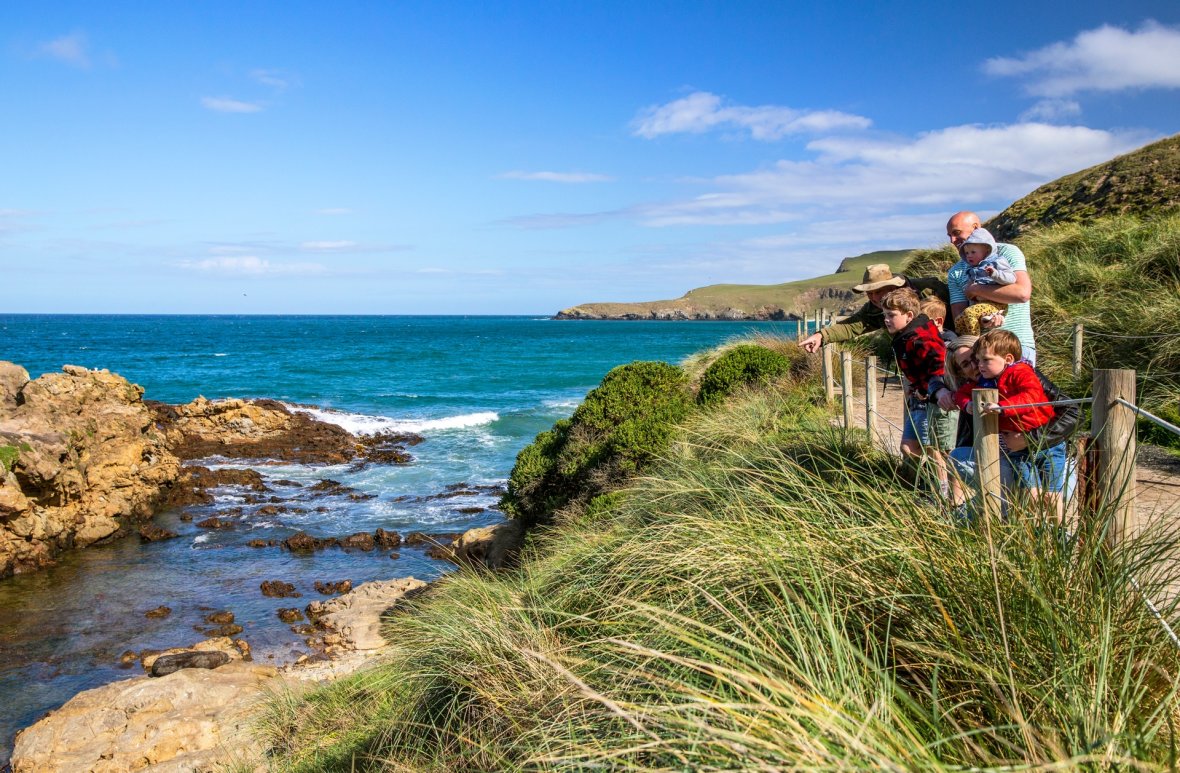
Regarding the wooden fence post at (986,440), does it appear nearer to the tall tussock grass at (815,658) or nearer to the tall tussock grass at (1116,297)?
A: the tall tussock grass at (815,658)

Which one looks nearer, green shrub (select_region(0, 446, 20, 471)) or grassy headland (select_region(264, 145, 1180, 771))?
grassy headland (select_region(264, 145, 1180, 771))

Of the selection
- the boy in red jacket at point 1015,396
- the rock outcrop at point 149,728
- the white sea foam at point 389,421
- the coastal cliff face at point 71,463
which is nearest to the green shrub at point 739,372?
the rock outcrop at point 149,728

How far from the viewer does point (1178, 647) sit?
7.50 feet

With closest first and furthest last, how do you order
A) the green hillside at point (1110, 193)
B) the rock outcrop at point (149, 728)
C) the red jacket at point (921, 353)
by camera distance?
the red jacket at point (921, 353) < the rock outcrop at point (149, 728) < the green hillside at point (1110, 193)

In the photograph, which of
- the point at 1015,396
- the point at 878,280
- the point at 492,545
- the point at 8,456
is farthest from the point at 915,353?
the point at 8,456

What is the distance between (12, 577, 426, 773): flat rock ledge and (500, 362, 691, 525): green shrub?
11.4 ft

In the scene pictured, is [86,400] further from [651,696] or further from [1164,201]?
[1164,201]

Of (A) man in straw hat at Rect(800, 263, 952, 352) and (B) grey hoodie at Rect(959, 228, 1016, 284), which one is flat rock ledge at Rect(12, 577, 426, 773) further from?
(B) grey hoodie at Rect(959, 228, 1016, 284)

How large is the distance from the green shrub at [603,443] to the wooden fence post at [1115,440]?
630cm

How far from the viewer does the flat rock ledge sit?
20.5 ft

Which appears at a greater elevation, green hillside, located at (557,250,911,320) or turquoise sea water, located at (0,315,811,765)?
green hillside, located at (557,250,911,320)

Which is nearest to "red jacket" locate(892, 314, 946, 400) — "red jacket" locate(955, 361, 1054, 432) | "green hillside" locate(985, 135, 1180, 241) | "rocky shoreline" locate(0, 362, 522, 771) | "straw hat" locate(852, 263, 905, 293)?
"straw hat" locate(852, 263, 905, 293)

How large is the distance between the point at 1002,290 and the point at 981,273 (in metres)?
0.18

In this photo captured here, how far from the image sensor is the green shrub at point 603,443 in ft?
31.3
